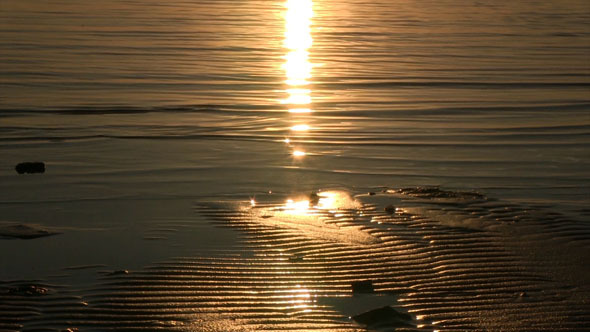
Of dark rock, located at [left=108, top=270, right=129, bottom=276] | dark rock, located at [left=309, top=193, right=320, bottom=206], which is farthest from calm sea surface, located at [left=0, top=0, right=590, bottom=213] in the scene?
dark rock, located at [left=108, top=270, right=129, bottom=276]

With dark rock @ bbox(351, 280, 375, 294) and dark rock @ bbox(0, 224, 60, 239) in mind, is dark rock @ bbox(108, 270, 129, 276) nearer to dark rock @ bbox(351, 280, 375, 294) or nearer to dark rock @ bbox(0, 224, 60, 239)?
dark rock @ bbox(0, 224, 60, 239)

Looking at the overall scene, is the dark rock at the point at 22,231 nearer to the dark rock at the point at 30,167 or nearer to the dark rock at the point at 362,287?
the dark rock at the point at 30,167

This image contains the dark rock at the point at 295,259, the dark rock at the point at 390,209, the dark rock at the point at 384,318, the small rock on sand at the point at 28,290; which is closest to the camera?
the dark rock at the point at 384,318

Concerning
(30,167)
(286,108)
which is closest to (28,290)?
(30,167)

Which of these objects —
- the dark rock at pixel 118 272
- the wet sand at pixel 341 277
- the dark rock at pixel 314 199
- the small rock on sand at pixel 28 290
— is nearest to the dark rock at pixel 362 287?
the wet sand at pixel 341 277

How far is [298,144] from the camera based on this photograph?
490 inches

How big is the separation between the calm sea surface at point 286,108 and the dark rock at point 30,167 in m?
0.13

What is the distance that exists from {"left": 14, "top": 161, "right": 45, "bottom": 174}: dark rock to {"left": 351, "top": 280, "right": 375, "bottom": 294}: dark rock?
15.5ft

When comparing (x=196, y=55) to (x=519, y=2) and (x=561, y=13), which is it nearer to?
(x=561, y=13)

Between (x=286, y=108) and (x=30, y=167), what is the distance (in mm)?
5289

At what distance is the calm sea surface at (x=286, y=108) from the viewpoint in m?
10.7

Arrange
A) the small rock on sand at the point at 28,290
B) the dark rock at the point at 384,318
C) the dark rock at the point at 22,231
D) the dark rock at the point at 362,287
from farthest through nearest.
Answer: the dark rock at the point at 22,231, the dark rock at the point at 362,287, the small rock on sand at the point at 28,290, the dark rock at the point at 384,318

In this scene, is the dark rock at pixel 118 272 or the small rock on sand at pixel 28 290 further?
the dark rock at pixel 118 272

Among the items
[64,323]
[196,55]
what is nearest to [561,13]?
[196,55]
